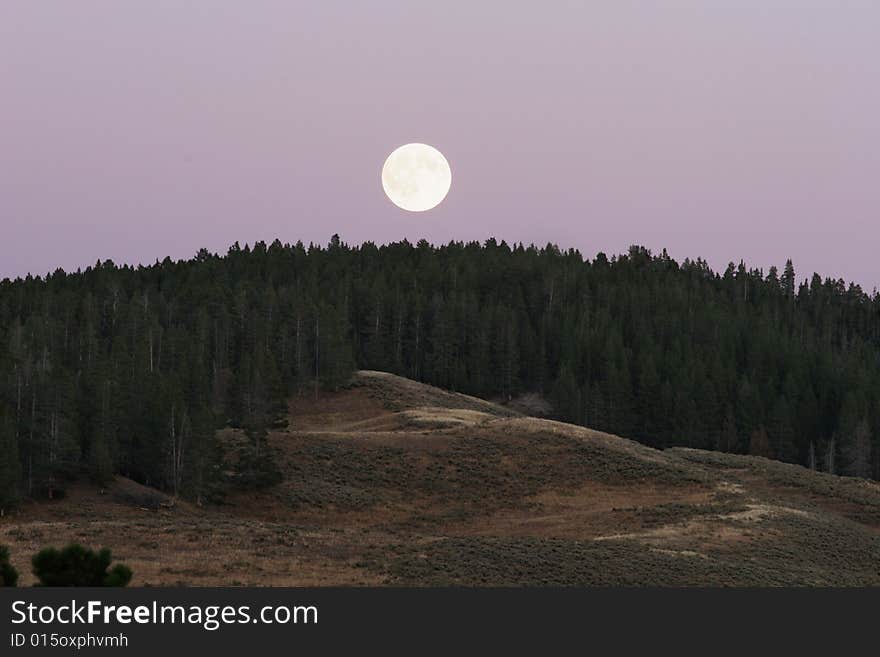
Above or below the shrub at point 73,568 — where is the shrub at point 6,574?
below

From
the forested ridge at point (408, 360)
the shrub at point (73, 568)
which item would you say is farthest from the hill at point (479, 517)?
the shrub at point (73, 568)

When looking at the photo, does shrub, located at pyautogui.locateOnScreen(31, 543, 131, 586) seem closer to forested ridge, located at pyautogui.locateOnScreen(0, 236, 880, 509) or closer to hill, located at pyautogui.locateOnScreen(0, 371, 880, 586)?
hill, located at pyautogui.locateOnScreen(0, 371, 880, 586)

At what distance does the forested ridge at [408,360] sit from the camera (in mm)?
74250

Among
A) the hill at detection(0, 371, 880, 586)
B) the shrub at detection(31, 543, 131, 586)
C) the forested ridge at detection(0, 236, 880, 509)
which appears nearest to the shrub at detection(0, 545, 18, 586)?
the shrub at detection(31, 543, 131, 586)

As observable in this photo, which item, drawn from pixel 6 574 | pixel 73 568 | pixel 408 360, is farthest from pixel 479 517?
pixel 408 360

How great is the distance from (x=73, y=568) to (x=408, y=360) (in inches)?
5412

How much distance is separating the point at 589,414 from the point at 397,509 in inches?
2844

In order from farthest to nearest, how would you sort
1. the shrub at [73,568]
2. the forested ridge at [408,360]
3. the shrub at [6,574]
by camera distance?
1. the forested ridge at [408,360]
2. the shrub at [6,574]
3. the shrub at [73,568]

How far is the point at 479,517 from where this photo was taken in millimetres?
71312

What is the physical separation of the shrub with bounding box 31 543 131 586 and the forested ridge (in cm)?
4535

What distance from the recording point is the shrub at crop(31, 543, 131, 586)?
25250 mm

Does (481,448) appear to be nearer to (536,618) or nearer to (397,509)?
(397,509)

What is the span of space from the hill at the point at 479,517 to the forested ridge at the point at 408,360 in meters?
6.07

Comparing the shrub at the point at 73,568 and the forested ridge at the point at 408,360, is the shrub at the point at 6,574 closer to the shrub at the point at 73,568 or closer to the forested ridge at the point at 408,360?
the shrub at the point at 73,568
